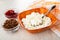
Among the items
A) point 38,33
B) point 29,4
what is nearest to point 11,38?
point 38,33

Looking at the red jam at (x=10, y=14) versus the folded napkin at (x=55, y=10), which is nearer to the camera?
the folded napkin at (x=55, y=10)

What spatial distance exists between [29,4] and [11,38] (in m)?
0.36

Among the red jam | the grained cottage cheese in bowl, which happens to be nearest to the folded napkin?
the grained cottage cheese in bowl

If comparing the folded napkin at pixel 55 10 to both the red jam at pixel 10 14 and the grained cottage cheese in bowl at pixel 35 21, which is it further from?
Result: the red jam at pixel 10 14

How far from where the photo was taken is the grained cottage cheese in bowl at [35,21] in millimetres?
732

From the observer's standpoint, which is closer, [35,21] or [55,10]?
[35,21]

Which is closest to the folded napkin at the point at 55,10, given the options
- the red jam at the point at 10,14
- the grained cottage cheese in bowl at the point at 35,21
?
the grained cottage cheese in bowl at the point at 35,21

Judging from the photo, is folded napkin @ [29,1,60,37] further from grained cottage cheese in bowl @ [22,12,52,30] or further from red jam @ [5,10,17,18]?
red jam @ [5,10,17,18]

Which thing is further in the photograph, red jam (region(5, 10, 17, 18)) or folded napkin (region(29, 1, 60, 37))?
red jam (region(5, 10, 17, 18))

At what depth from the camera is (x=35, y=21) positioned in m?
0.74

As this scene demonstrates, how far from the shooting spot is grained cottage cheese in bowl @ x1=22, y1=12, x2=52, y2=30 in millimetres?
732

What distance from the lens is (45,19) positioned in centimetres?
78

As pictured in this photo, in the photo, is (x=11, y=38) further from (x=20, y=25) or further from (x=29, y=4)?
(x=29, y=4)

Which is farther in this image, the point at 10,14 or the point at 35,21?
the point at 10,14
